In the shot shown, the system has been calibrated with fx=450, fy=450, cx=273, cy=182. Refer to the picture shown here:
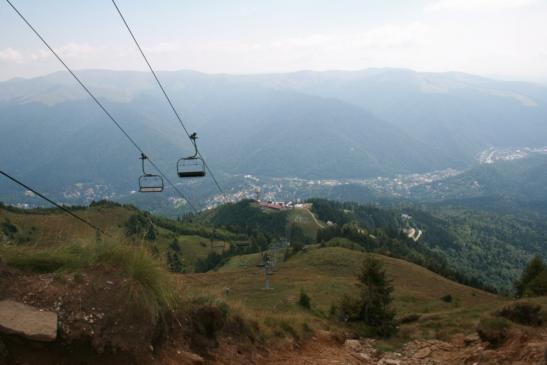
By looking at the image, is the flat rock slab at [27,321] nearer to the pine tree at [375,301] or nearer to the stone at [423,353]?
the stone at [423,353]

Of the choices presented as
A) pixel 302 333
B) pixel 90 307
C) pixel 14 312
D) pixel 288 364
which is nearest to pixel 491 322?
pixel 302 333

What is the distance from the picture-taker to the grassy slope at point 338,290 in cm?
2541

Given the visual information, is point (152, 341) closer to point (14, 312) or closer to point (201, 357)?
point (201, 357)

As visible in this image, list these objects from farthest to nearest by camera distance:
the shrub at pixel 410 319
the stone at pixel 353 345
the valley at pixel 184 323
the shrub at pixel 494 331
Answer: the shrub at pixel 410 319, the stone at pixel 353 345, the shrub at pixel 494 331, the valley at pixel 184 323

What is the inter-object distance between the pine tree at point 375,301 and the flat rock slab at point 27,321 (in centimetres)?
1803

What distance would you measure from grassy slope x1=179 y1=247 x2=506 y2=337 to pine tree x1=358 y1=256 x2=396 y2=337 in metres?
1.71

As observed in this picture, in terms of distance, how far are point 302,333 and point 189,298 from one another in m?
5.46

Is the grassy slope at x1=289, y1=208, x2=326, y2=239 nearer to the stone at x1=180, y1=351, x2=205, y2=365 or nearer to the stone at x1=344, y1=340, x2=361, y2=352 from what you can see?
the stone at x1=344, y1=340, x2=361, y2=352

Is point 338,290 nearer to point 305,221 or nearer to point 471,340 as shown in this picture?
point 471,340

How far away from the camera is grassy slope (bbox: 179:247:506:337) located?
1000 inches

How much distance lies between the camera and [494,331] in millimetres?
16203

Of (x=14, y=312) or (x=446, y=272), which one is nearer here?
(x=14, y=312)

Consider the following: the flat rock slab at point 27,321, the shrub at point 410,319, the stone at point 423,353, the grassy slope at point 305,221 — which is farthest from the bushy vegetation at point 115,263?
the grassy slope at point 305,221

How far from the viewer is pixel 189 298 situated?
12.7 metres
